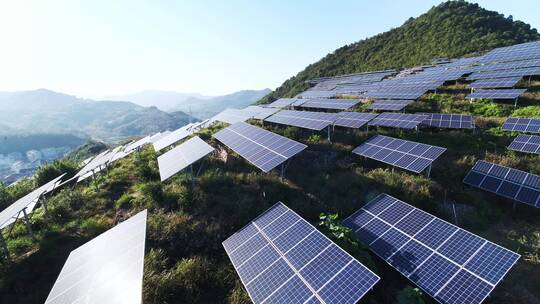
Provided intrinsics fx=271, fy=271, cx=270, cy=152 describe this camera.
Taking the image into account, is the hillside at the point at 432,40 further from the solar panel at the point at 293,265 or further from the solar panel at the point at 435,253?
the solar panel at the point at 293,265

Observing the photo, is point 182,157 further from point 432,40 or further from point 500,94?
point 432,40

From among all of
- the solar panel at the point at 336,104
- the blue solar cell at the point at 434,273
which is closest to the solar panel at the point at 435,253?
the blue solar cell at the point at 434,273

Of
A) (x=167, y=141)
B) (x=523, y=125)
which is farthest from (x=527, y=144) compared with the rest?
(x=167, y=141)

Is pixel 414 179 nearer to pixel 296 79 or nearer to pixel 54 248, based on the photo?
pixel 54 248

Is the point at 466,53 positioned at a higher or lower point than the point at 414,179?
higher

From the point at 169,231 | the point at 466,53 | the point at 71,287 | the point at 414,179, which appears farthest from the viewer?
the point at 466,53

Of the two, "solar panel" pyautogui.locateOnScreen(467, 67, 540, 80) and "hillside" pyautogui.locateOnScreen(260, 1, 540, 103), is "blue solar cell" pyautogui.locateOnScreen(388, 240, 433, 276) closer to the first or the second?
"solar panel" pyautogui.locateOnScreen(467, 67, 540, 80)

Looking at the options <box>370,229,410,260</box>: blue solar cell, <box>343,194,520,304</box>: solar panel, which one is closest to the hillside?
<box>343,194,520,304</box>: solar panel

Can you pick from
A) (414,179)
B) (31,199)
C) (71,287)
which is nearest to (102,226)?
(31,199)
